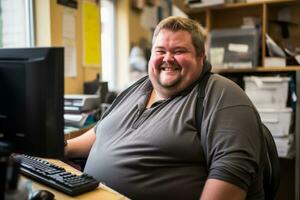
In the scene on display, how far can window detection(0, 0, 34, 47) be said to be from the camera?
247 cm

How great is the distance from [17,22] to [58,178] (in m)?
1.84

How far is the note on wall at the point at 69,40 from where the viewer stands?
269cm

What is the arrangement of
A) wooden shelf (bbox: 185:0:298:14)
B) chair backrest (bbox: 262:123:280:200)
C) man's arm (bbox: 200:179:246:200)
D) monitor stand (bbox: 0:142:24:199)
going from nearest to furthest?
monitor stand (bbox: 0:142:24:199), man's arm (bbox: 200:179:246:200), chair backrest (bbox: 262:123:280:200), wooden shelf (bbox: 185:0:298:14)

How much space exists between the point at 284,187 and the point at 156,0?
Result: 2.73 m

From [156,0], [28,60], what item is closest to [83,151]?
[28,60]

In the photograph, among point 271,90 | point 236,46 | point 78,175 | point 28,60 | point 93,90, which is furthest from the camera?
point 93,90

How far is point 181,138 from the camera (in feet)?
4.21

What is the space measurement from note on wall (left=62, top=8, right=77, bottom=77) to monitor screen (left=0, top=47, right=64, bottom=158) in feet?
6.09

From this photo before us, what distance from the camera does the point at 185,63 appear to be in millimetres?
1485

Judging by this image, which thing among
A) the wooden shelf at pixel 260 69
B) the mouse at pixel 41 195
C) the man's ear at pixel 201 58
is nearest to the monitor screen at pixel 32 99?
the mouse at pixel 41 195

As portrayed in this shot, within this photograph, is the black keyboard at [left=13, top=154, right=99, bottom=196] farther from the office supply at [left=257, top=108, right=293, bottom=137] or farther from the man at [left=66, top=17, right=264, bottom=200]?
the office supply at [left=257, top=108, right=293, bottom=137]

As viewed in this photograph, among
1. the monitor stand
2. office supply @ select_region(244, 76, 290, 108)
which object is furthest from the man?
office supply @ select_region(244, 76, 290, 108)

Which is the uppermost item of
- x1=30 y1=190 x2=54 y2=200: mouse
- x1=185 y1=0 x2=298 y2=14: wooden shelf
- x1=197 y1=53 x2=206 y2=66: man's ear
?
x1=185 y1=0 x2=298 y2=14: wooden shelf

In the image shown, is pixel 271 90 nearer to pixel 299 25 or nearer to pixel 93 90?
pixel 299 25
